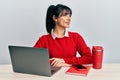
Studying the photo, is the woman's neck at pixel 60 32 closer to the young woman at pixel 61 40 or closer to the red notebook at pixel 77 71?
the young woman at pixel 61 40

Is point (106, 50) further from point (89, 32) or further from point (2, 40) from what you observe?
point (2, 40)

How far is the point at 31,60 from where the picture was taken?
1.41 metres

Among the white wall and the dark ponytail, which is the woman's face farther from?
the white wall

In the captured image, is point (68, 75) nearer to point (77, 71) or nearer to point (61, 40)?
point (77, 71)

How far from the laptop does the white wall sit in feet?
3.49

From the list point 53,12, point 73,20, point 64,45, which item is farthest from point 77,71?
point 73,20

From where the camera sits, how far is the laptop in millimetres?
1360

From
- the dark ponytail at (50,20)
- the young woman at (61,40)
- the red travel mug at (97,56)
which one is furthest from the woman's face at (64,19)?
the red travel mug at (97,56)

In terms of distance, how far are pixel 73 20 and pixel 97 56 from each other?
1.03 meters

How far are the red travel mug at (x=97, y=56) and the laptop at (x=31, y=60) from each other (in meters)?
0.33

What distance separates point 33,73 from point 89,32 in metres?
1.25

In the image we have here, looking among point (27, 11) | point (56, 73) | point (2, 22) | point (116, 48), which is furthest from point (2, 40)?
A: point (116, 48)

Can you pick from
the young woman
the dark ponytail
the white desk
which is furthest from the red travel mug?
the dark ponytail

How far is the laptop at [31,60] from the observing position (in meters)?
1.36
